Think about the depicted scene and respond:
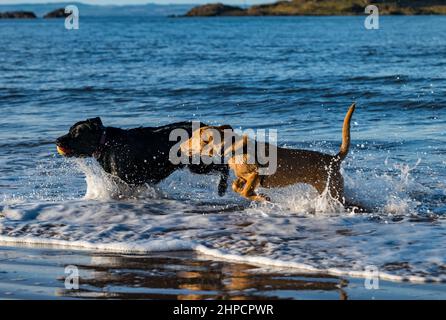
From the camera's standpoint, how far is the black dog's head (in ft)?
28.1

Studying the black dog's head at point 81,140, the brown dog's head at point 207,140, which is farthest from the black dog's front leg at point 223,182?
the black dog's head at point 81,140

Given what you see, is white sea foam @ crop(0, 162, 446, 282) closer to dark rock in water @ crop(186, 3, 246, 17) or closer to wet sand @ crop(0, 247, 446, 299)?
wet sand @ crop(0, 247, 446, 299)

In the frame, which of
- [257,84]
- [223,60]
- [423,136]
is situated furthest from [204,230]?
[223,60]

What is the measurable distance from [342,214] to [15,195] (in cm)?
350

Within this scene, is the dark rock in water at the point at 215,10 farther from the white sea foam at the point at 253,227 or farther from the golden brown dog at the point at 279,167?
the golden brown dog at the point at 279,167

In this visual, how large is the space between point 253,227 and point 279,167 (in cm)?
64

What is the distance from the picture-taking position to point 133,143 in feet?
28.1

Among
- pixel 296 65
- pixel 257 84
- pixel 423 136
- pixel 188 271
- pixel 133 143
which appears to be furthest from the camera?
pixel 296 65

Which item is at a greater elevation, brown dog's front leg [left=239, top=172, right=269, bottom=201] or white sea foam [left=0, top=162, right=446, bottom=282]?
brown dog's front leg [left=239, top=172, right=269, bottom=201]

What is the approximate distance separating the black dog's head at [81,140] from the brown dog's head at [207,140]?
105 centimetres

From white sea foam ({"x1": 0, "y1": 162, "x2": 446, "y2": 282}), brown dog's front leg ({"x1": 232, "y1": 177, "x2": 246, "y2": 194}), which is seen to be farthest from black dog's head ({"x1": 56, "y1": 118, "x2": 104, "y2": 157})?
brown dog's front leg ({"x1": 232, "y1": 177, "x2": 246, "y2": 194})

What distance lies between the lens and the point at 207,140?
26.1 feet

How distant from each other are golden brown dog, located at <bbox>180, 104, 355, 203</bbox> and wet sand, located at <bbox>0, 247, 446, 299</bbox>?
4.46 ft

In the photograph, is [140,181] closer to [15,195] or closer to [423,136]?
[15,195]
